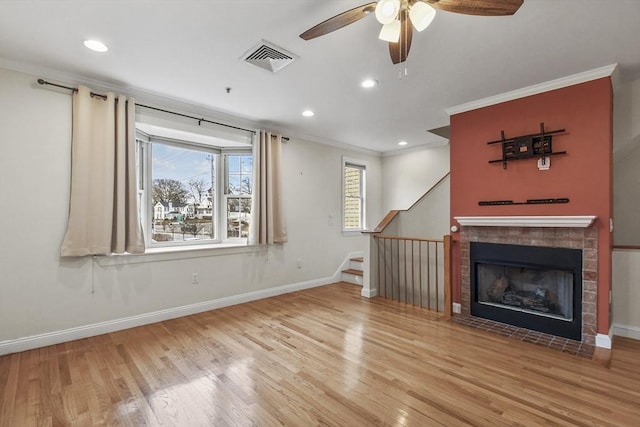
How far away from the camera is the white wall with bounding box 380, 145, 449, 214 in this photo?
18.8 ft

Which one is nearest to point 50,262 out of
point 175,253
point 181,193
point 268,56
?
point 175,253

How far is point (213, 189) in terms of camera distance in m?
4.50

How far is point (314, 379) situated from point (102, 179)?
2.87 metres

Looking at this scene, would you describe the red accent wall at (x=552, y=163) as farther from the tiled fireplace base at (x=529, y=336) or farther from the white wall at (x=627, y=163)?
the white wall at (x=627, y=163)

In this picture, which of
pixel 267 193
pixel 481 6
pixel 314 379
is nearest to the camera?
pixel 481 6

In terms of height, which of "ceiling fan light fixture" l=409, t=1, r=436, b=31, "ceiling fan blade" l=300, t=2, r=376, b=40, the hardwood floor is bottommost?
the hardwood floor

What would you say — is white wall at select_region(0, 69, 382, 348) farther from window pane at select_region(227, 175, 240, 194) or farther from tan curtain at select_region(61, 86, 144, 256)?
window pane at select_region(227, 175, 240, 194)

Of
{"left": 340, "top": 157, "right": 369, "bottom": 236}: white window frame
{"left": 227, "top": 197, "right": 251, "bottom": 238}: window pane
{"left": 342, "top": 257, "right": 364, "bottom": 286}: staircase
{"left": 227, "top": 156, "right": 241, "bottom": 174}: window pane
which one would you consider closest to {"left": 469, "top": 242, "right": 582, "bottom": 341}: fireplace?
{"left": 342, "top": 257, "right": 364, "bottom": 286}: staircase

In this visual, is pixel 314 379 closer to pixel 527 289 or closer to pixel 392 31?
pixel 392 31

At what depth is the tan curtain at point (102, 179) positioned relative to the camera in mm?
2979

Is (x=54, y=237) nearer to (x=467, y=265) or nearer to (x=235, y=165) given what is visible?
(x=235, y=165)

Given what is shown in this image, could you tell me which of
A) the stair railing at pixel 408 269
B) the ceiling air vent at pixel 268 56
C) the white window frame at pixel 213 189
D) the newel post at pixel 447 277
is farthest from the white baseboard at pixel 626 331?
the white window frame at pixel 213 189

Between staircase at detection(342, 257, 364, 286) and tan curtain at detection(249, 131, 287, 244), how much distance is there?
1.60 m

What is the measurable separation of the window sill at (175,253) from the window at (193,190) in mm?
243
